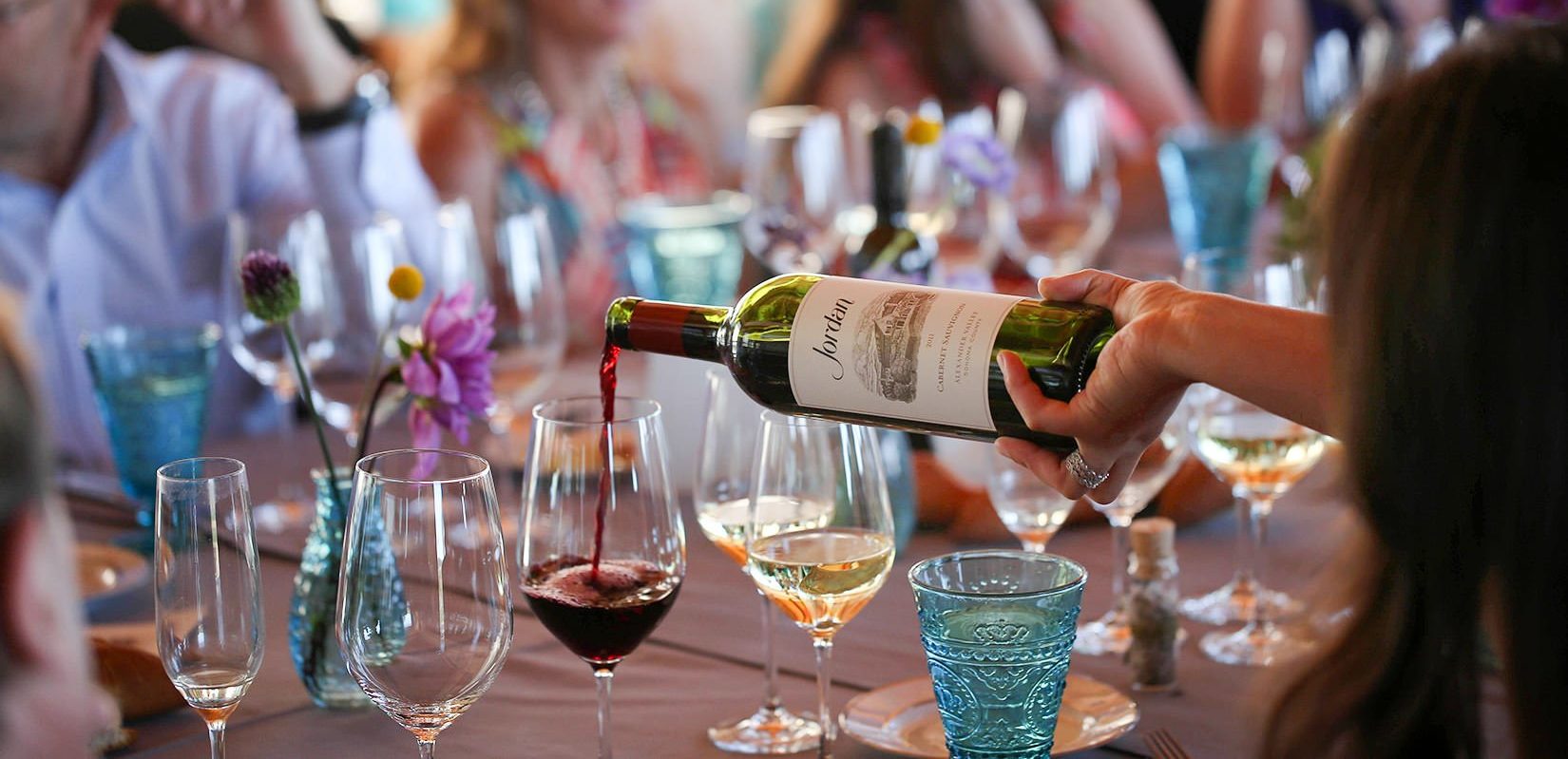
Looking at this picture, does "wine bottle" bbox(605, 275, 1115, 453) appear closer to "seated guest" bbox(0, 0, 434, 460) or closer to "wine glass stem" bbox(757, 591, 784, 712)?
"wine glass stem" bbox(757, 591, 784, 712)

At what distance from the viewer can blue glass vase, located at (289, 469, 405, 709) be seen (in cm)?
112

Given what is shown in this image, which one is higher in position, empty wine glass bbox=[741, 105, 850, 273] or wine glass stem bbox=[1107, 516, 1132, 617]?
empty wine glass bbox=[741, 105, 850, 273]

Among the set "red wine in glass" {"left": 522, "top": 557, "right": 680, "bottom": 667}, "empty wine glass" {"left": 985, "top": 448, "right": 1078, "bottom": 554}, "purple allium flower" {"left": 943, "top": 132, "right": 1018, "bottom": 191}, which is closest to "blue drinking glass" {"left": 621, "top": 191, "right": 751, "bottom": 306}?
"purple allium flower" {"left": 943, "top": 132, "right": 1018, "bottom": 191}

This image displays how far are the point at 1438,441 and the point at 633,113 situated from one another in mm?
3302

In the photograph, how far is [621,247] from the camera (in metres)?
3.05

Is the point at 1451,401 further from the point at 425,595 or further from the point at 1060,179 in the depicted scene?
the point at 1060,179

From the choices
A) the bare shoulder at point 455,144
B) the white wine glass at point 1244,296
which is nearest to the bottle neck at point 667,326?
the white wine glass at point 1244,296

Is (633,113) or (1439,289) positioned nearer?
(1439,289)

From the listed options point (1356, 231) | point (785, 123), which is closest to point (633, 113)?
point (785, 123)

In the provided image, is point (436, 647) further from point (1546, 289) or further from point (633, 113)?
point (633, 113)

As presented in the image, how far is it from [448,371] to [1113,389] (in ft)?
1.46

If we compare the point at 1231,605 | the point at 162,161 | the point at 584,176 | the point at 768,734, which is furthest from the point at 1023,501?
the point at 584,176

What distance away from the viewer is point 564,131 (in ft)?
11.7

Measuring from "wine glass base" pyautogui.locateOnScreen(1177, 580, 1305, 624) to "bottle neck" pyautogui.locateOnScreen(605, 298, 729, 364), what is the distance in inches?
19.7
